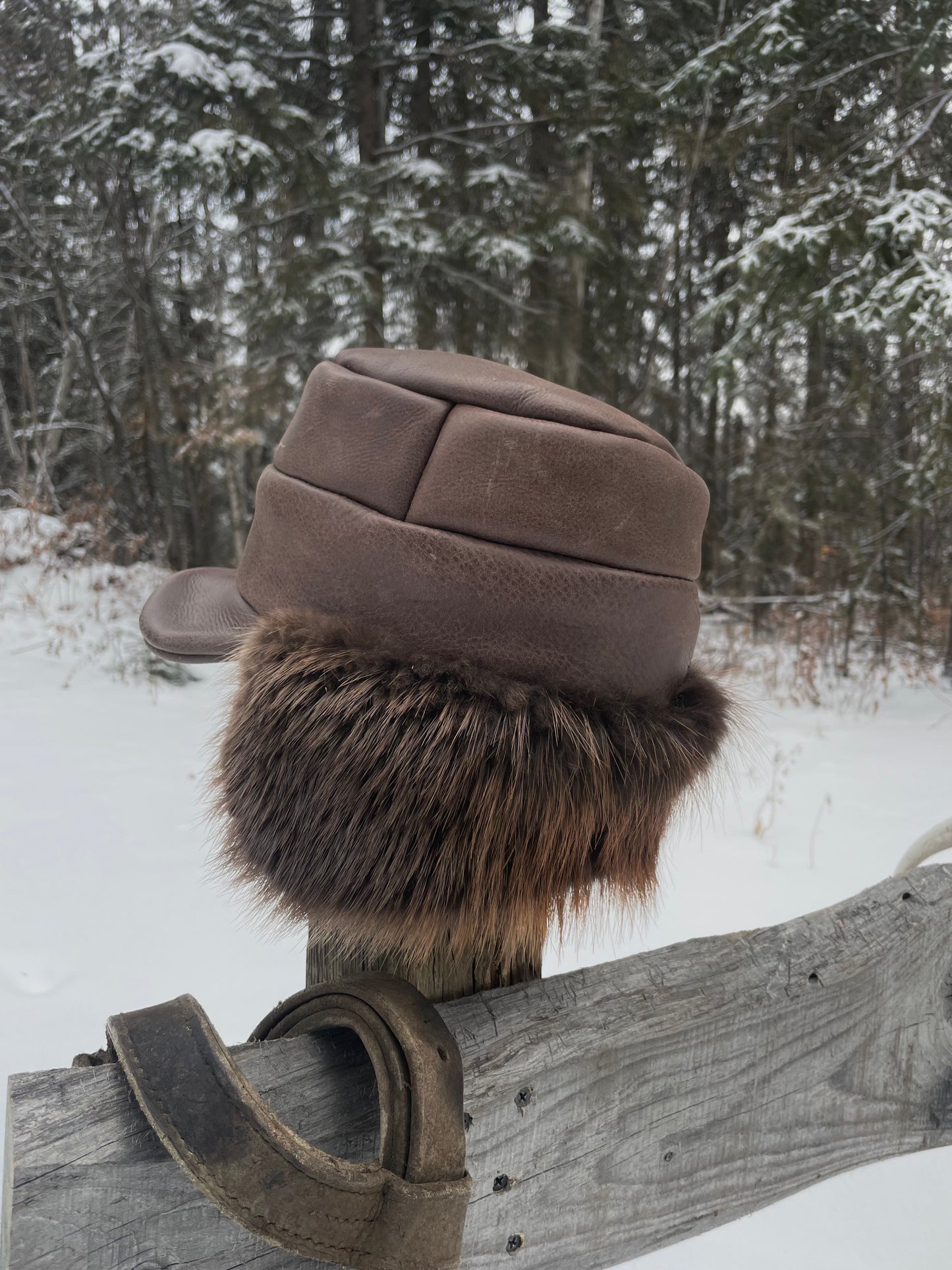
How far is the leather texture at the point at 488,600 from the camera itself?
34.2 inches

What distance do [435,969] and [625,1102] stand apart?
319 millimetres

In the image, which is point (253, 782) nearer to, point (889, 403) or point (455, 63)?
point (889, 403)

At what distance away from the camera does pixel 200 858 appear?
11.1 feet

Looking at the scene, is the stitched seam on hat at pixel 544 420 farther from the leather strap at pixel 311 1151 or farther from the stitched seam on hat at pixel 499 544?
the leather strap at pixel 311 1151

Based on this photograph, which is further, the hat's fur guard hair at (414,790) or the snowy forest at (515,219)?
the snowy forest at (515,219)

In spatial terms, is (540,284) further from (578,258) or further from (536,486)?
(536,486)

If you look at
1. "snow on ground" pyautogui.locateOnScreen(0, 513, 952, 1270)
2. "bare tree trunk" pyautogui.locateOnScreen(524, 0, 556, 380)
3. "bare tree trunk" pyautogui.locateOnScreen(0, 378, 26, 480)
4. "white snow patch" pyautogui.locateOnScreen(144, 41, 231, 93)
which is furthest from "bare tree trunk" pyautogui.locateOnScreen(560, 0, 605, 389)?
"bare tree trunk" pyautogui.locateOnScreen(0, 378, 26, 480)

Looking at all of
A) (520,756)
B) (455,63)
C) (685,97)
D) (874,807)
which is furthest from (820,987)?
(455,63)

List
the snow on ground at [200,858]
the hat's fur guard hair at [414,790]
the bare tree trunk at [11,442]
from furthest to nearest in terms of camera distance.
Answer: the bare tree trunk at [11,442] → the snow on ground at [200,858] → the hat's fur guard hair at [414,790]

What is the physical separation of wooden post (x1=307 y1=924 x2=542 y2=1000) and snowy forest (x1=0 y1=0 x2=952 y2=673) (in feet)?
14.4

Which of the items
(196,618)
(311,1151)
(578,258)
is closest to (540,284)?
(578,258)

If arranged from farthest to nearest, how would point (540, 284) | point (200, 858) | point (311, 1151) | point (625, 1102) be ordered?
point (540, 284), point (200, 858), point (625, 1102), point (311, 1151)

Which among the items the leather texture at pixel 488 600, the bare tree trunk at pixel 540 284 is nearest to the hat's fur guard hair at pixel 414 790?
the leather texture at pixel 488 600

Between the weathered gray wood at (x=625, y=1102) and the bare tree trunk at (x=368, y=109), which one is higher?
the bare tree trunk at (x=368, y=109)
